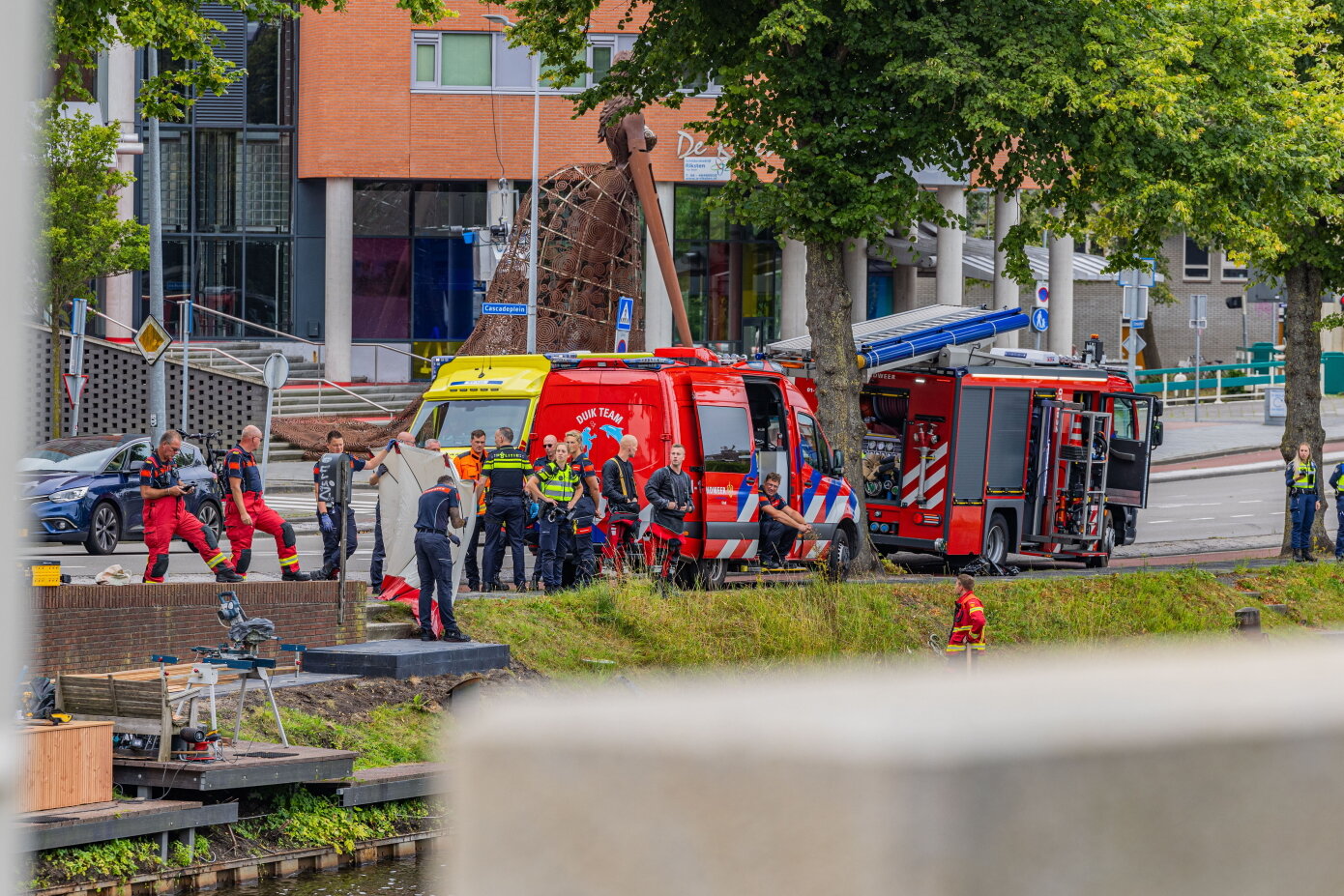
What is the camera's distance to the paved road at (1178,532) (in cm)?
2081

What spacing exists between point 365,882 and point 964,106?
1160cm

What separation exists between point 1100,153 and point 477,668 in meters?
9.97

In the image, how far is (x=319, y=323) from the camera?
4734cm

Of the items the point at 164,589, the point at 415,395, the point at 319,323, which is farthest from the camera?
the point at 319,323

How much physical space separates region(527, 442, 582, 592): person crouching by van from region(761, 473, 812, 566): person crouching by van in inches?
97.9

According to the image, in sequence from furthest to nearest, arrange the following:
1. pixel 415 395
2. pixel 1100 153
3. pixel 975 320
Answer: pixel 415 395, pixel 975 320, pixel 1100 153

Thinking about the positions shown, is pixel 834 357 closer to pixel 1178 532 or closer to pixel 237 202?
pixel 1178 532

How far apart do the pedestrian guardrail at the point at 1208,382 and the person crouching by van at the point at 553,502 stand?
1348 inches

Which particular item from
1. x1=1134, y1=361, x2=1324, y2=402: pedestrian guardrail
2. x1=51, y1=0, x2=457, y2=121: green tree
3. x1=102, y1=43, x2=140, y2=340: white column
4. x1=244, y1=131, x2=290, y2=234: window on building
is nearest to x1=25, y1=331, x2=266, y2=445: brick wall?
x1=102, y1=43, x2=140, y2=340: white column

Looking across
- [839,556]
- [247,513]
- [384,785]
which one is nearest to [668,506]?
[839,556]

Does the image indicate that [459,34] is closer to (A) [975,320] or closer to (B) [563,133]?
(B) [563,133]

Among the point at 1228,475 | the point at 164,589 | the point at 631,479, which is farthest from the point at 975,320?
the point at 1228,475

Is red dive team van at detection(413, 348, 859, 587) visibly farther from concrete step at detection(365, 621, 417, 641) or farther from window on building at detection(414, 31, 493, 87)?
window on building at detection(414, 31, 493, 87)

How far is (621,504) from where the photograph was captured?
17594 mm
